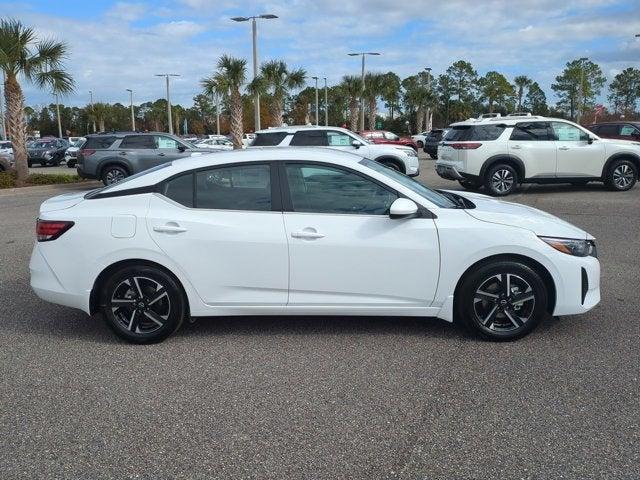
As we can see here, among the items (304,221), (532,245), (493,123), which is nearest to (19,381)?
(304,221)

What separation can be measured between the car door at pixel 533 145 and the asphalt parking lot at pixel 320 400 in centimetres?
863

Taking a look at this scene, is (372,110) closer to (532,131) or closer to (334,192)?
(532,131)

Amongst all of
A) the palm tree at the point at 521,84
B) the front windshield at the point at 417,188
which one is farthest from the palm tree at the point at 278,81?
the palm tree at the point at 521,84

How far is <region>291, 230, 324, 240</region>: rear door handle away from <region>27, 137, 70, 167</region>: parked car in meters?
30.4

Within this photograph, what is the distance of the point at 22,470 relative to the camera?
3006 mm

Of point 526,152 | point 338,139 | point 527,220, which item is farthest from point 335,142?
point 527,220

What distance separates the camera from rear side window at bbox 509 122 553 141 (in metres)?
13.5

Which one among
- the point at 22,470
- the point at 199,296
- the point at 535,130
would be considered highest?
the point at 535,130

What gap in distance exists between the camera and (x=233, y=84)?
2777cm

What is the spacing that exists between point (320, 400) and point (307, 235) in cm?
129

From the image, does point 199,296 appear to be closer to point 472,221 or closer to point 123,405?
point 123,405

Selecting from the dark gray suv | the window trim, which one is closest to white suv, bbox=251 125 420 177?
the dark gray suv

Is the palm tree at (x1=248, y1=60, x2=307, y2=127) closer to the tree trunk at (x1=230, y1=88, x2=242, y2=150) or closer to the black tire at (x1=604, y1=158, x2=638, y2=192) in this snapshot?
the tree trunk at (x1=230, y1=88, x2=242, y2=150)

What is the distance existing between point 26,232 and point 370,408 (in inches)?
325
